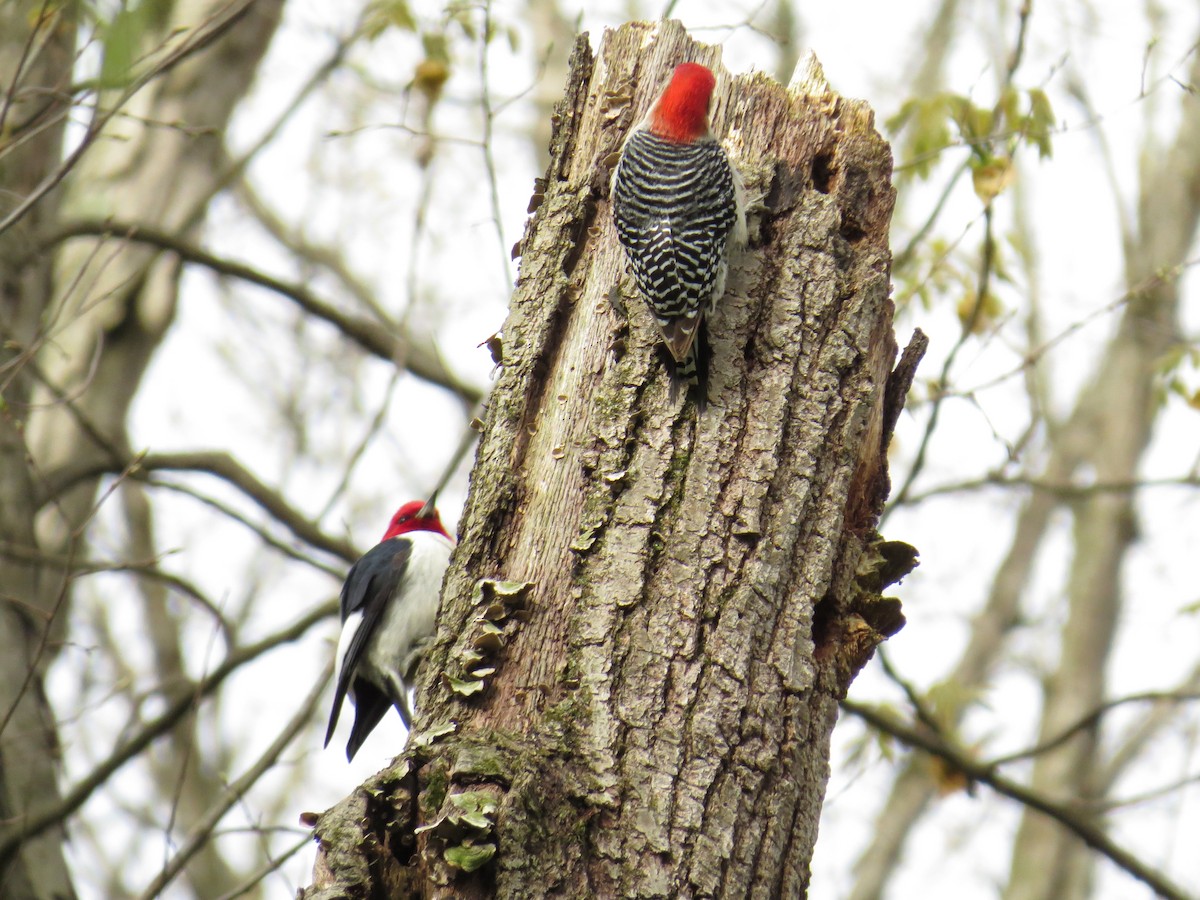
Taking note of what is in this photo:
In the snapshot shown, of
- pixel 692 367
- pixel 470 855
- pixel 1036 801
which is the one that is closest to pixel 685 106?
pixel 692 367

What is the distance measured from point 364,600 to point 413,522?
602 mm

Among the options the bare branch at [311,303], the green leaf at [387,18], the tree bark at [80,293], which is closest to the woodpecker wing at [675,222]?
the tree bark at [80,293]

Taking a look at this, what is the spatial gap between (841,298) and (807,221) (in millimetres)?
238

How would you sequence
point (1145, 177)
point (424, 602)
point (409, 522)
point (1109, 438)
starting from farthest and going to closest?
point (1145, 177)
point (1109, 438)
point (409, 522)
point (424, 602)

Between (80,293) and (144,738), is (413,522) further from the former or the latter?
(80,293)

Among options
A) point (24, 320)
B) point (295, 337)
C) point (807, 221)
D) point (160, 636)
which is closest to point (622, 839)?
point (807, 221)

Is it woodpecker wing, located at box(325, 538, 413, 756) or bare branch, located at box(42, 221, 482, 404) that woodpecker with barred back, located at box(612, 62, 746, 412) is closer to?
bare branch, located at box(42, 221, 482, 404)

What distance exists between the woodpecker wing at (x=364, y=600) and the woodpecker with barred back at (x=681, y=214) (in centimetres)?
268

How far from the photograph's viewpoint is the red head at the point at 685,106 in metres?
3.43

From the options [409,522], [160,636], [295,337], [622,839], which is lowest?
[622,839]

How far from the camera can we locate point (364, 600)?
220 inches

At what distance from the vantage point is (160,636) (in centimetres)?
1083

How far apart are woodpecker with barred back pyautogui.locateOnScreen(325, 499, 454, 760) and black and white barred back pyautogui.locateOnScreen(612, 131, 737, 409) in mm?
2368

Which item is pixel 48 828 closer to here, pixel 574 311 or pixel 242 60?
pixel 574 311
